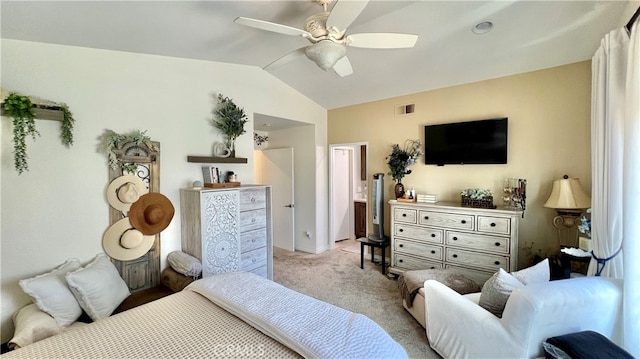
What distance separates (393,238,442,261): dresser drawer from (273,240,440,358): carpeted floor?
18.3 inches

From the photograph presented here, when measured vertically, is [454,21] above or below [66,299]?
above

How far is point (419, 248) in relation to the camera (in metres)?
3.50

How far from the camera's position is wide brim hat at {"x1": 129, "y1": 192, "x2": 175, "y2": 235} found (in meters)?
2.55

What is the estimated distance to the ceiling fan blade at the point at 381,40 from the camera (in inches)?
72.1

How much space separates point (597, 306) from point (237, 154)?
11.7ft

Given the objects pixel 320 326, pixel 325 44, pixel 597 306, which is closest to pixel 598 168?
pixel 597 306

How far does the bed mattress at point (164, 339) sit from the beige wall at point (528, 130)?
322 centimetres

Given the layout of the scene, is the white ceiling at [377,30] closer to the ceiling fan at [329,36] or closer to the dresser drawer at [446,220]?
the ceiling fan at [329,36]

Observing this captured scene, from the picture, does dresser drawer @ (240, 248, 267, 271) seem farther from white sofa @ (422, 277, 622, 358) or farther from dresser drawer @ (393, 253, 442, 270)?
white sofa @ (422, 277, 622, 358)

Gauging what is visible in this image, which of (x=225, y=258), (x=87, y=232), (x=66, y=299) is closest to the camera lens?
(x=66, y=299)

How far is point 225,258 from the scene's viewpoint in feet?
9.48

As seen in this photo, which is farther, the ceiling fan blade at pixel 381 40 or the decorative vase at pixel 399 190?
the decorative vase at pixel 399 190

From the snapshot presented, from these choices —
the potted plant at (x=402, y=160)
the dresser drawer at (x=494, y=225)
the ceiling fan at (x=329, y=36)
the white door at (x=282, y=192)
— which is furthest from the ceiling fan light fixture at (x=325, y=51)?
the white door at (x=282, y=192)

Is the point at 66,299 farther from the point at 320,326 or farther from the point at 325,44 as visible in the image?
the point at 325,44
